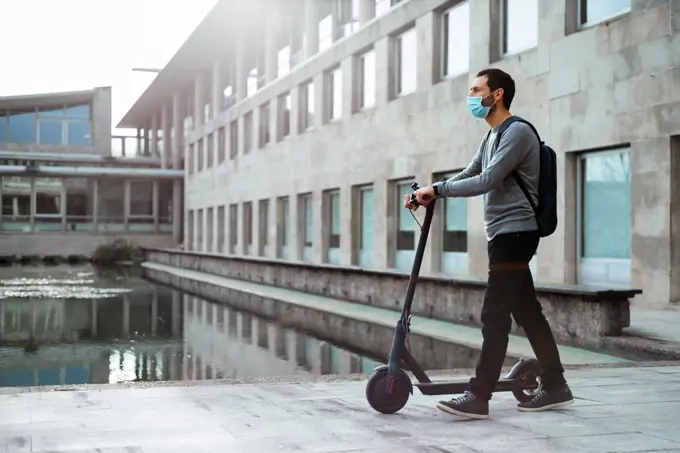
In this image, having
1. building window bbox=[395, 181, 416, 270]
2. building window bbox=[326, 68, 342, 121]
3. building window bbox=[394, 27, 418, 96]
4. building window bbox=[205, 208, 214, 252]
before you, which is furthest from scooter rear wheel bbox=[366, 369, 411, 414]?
building window bbox=[205, 208, 214, 252]

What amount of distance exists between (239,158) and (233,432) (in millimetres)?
34347

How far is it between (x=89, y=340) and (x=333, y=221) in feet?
50.2

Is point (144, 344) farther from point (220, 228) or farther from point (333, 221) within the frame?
point (220, 228)

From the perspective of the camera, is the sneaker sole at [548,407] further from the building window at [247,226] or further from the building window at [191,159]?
the building window at [191,159]

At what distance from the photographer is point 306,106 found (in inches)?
1194

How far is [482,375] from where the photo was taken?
4734mm

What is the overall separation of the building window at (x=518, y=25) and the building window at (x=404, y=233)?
5.09 m

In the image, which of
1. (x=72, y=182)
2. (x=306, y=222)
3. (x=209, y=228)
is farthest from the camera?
(x=72, y=182)

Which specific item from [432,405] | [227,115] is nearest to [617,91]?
[432,405]

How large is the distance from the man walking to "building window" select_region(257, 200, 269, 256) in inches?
1175

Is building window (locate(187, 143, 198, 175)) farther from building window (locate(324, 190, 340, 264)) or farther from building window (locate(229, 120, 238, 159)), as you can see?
building window (locate(324, 190, 340, 264))

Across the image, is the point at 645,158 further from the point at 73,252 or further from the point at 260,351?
the point at 73,252

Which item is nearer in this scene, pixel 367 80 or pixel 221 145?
pixel 367 80

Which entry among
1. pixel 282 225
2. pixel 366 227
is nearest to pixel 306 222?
pixel 282 225
